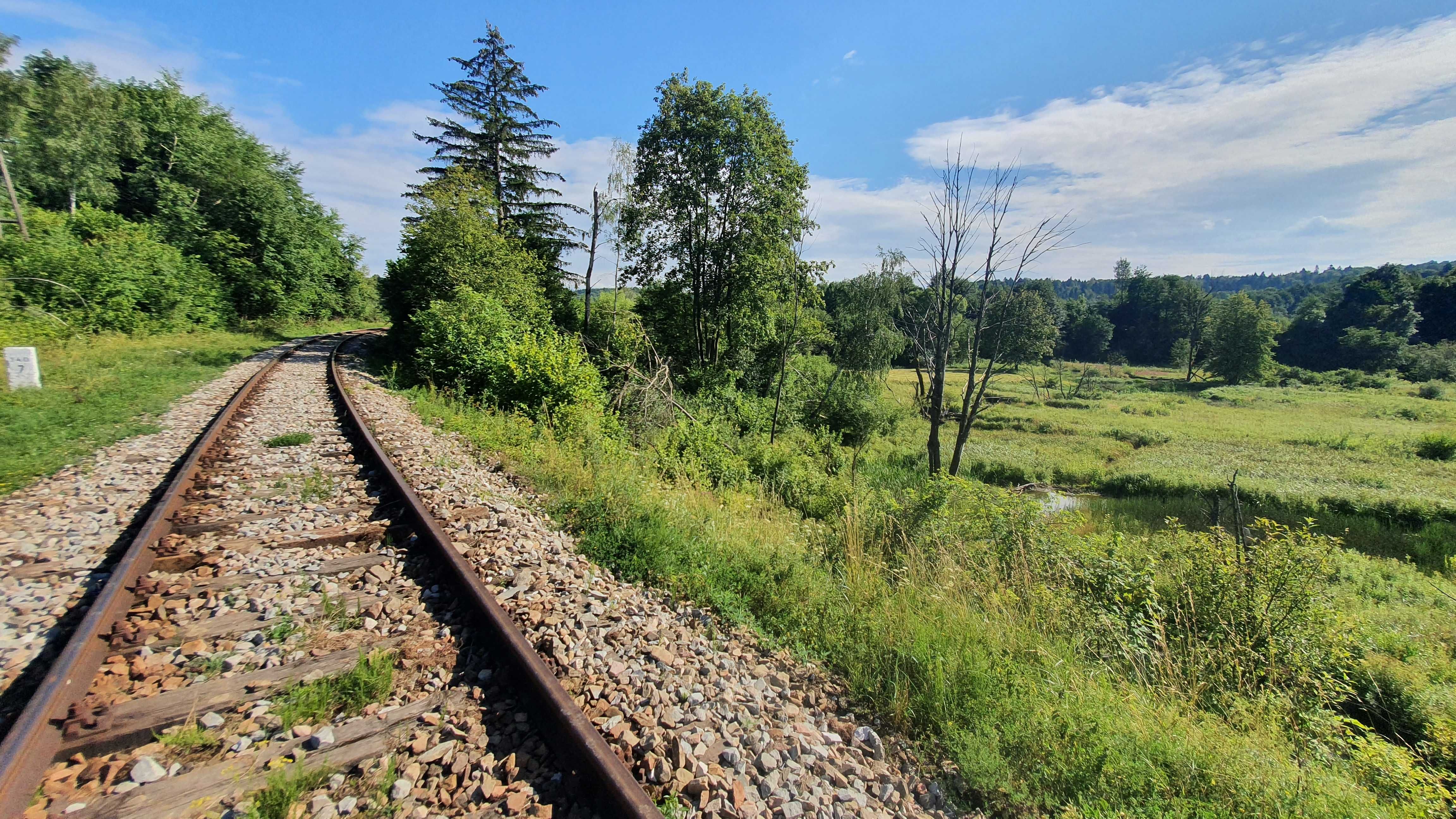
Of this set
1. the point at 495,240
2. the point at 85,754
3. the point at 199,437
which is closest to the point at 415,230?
the point at 495,240

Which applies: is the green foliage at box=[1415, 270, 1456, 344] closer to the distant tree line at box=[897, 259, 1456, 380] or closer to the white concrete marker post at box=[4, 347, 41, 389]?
the distant tree line at box=[897, 259, 1456, 380]

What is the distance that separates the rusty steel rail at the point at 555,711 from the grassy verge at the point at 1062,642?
1.22 meters

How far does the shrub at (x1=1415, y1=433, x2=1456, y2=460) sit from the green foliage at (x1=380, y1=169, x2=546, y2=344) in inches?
1542

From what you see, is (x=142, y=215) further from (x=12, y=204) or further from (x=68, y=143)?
(x=12, y=204)

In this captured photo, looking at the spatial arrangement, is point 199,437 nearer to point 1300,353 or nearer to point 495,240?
point 495,240

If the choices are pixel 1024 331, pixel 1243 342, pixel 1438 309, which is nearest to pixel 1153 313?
pixel 1438 309

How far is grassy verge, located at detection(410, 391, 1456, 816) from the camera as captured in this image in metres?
3.18

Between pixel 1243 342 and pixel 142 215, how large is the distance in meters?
98.5

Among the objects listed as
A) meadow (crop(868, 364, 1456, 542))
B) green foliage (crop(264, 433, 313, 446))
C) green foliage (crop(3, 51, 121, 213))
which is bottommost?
meadow (crop(868, 364, 1456, 542))

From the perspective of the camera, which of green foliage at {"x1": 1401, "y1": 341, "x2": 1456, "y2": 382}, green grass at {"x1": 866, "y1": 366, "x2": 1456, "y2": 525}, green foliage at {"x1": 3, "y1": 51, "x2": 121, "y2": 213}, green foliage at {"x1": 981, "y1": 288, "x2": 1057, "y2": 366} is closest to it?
green foliage at {"x1": 981, "y1": 288, "x2": 1057, "y2": 366}

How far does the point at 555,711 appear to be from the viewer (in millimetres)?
2727

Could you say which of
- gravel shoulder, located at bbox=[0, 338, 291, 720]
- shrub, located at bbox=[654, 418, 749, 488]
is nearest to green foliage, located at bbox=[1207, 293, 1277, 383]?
shrub, located at bbox=[654, 418, 749, 488]

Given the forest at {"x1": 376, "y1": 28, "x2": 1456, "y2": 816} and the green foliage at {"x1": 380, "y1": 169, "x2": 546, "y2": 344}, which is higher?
the green foliage at {"x1": 380, "y1": 169, "x2": 546, "y2": 344}

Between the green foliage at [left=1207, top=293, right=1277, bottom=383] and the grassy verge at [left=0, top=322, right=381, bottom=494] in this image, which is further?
the green foliage at [left=1207, top=293, right=1277, bottom=383]
